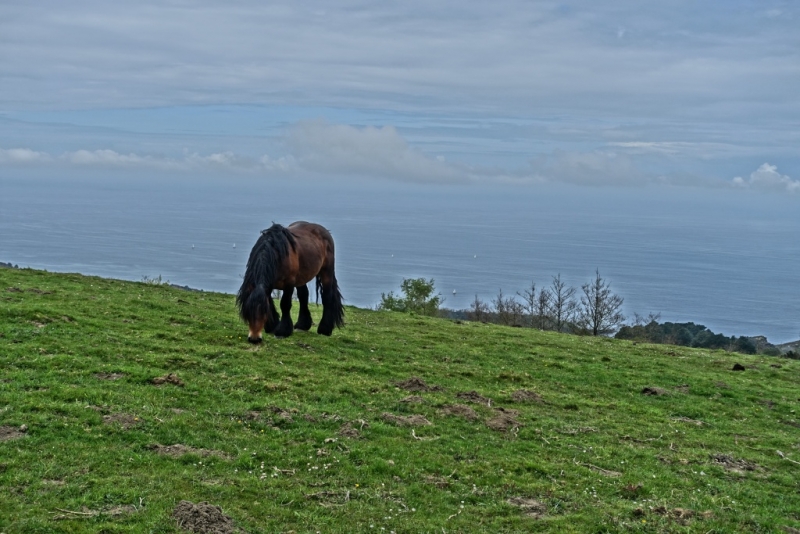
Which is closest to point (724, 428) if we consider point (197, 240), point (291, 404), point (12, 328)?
point (291, 404)

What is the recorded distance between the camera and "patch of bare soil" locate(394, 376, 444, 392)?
11461mm

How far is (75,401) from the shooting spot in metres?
8.42

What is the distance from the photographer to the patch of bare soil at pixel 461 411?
398 inches

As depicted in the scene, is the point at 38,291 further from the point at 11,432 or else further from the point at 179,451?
the point at 179,451

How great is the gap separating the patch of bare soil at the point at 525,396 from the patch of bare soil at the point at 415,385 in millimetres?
1254

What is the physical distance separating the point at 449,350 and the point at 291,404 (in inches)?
279

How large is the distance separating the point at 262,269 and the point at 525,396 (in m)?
5.47

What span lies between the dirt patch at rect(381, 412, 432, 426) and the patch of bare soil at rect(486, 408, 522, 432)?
977mm

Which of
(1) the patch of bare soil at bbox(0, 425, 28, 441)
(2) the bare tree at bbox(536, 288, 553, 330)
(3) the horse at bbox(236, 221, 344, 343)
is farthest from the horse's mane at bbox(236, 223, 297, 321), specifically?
(2) the bare tree at bbox(536, 288, 553, 330)

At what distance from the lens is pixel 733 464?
30.8 ft

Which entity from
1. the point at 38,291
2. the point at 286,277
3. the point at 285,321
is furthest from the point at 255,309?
the point at 38,291

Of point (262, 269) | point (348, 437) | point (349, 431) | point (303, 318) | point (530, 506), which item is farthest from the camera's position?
point (303, 318)

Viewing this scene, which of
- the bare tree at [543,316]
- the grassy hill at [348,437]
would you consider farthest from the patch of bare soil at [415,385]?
the bare tree at [543,316]

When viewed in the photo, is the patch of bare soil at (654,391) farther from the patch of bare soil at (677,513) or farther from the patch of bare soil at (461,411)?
the patch of bare soil at (677,513)
